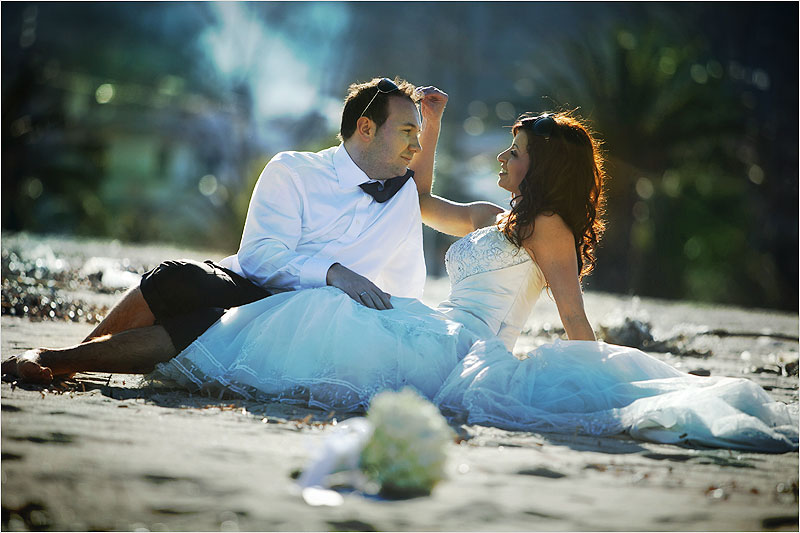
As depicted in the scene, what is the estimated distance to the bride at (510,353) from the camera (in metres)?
3.93

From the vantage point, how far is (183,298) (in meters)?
4.60

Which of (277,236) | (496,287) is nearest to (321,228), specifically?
(277,236)

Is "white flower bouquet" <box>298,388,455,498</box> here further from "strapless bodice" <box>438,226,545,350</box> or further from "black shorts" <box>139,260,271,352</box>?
"strapless bodice" <box>438,226,545,350</box>

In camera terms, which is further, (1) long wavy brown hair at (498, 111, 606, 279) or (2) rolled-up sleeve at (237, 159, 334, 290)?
(2) rolled-up sleeve at (237, 159, 334, 290)

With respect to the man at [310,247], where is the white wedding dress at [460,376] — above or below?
below

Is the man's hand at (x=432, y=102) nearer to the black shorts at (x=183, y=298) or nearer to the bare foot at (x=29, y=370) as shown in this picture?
the black shorts at (x=183, y=298)

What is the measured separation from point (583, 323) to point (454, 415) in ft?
2.92

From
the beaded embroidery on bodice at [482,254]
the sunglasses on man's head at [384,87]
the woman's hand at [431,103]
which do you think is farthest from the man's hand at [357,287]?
the woman's hand at [431,103]

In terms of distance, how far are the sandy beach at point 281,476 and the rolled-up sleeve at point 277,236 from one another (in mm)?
904

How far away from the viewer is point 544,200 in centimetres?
469

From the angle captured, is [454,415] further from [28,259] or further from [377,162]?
[28,259]

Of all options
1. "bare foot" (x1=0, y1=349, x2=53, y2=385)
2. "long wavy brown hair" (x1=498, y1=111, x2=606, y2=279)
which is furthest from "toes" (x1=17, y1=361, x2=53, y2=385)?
"long wavy brown hair" (x1=498, y1=111, x2=606, y2=279)

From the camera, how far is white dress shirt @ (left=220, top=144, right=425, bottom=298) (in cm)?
497

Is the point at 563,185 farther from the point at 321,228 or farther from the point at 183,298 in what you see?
the point at 183,298
